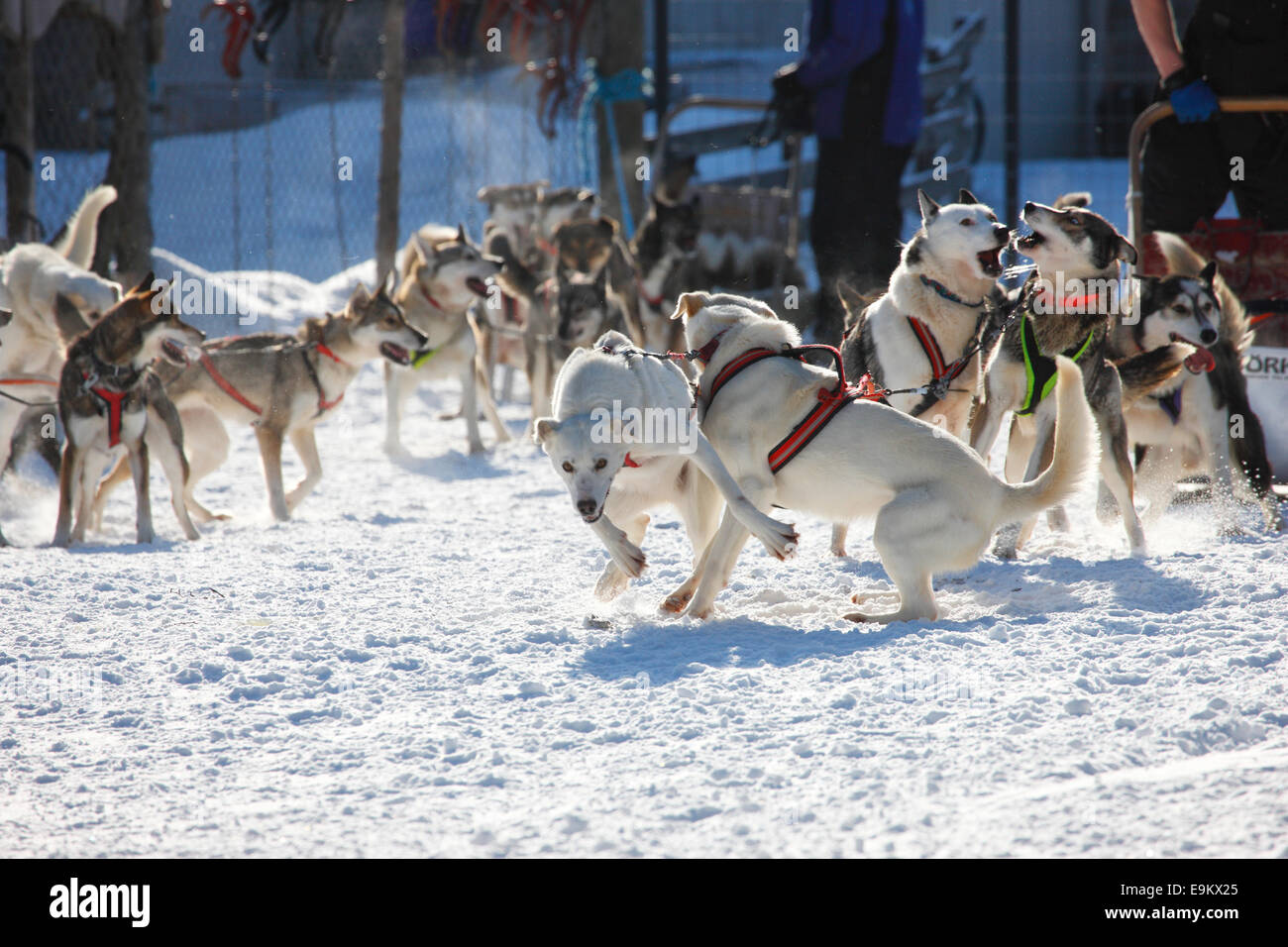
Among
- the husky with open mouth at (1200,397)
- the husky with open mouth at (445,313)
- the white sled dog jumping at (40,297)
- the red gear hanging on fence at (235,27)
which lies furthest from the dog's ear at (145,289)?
the red gear hanging on fence at (235,27)

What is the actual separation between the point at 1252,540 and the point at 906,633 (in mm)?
1639

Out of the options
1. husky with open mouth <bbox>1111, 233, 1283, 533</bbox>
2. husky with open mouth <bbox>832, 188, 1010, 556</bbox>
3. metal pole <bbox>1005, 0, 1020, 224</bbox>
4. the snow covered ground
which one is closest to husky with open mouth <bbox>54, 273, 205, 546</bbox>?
the snow covered ground

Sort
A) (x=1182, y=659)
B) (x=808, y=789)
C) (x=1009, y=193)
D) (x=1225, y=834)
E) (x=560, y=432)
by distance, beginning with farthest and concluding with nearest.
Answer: (x=1009, y=193) < (x=560, y=432) < (x=1182, y=659) < (x=808, y=789) < (x=1225, y=834)

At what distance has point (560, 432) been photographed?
311 centimetres

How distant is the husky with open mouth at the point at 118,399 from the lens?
15.9 feet

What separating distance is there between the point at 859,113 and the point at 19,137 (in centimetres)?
532

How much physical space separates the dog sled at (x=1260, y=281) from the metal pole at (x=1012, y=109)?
515 centimetres

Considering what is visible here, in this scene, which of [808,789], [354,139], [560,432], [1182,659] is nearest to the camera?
[808,789]

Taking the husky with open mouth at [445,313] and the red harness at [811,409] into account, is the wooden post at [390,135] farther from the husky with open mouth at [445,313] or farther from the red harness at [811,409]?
the red harness at [811,409]

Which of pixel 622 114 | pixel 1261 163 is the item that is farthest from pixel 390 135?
pixel 1261 163

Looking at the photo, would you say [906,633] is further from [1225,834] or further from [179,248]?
[179,248]

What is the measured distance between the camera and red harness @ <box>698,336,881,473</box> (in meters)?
3.34

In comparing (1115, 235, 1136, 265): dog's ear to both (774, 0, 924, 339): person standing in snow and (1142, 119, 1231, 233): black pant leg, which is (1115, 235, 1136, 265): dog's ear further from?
(774, 0, 924, 339): person standing in snow

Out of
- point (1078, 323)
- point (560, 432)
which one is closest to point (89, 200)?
point (560, 432)
